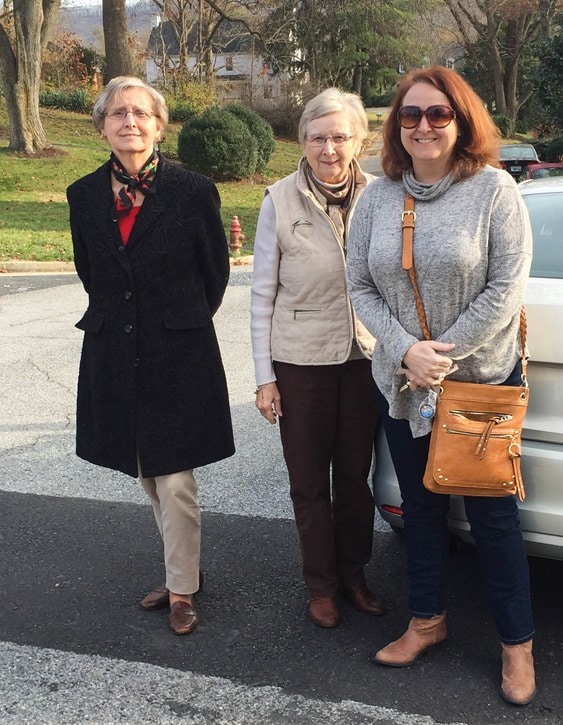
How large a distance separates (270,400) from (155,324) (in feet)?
1.67

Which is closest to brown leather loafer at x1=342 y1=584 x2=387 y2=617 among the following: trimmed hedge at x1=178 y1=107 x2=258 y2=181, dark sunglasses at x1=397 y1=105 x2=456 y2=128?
dark sunglasses at x1=397 y1=105 x2=456 y2=128

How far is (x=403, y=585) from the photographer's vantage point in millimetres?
3551

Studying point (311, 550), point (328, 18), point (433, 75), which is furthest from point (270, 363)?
point (328, 18)

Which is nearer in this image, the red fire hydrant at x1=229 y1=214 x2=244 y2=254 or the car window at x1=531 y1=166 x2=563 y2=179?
the red fire hydrant at x1=229 y1=214 x2=244 y2=254

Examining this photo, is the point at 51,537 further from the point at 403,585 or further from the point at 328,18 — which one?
the point at 328,18

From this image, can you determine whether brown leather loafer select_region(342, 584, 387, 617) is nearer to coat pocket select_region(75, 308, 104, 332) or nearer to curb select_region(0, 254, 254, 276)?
coat pocket select_region(75, 308, 104, 332)

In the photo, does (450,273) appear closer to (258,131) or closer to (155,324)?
(155,324)

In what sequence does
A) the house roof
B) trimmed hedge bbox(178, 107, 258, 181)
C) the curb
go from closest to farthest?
the curb, trimmed hedge bbox(178, 107, 258, 181), the house roof

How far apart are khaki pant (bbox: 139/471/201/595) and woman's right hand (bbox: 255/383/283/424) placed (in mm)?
394

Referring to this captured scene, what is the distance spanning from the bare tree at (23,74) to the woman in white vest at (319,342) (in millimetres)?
23460

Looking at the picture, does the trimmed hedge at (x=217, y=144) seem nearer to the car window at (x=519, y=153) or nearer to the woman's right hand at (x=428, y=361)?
the car window at (x=519, y=153)

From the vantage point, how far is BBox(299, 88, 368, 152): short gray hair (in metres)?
3.01

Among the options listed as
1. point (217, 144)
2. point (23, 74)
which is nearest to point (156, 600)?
point (217, 144)

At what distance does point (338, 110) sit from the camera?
9.86 ft
